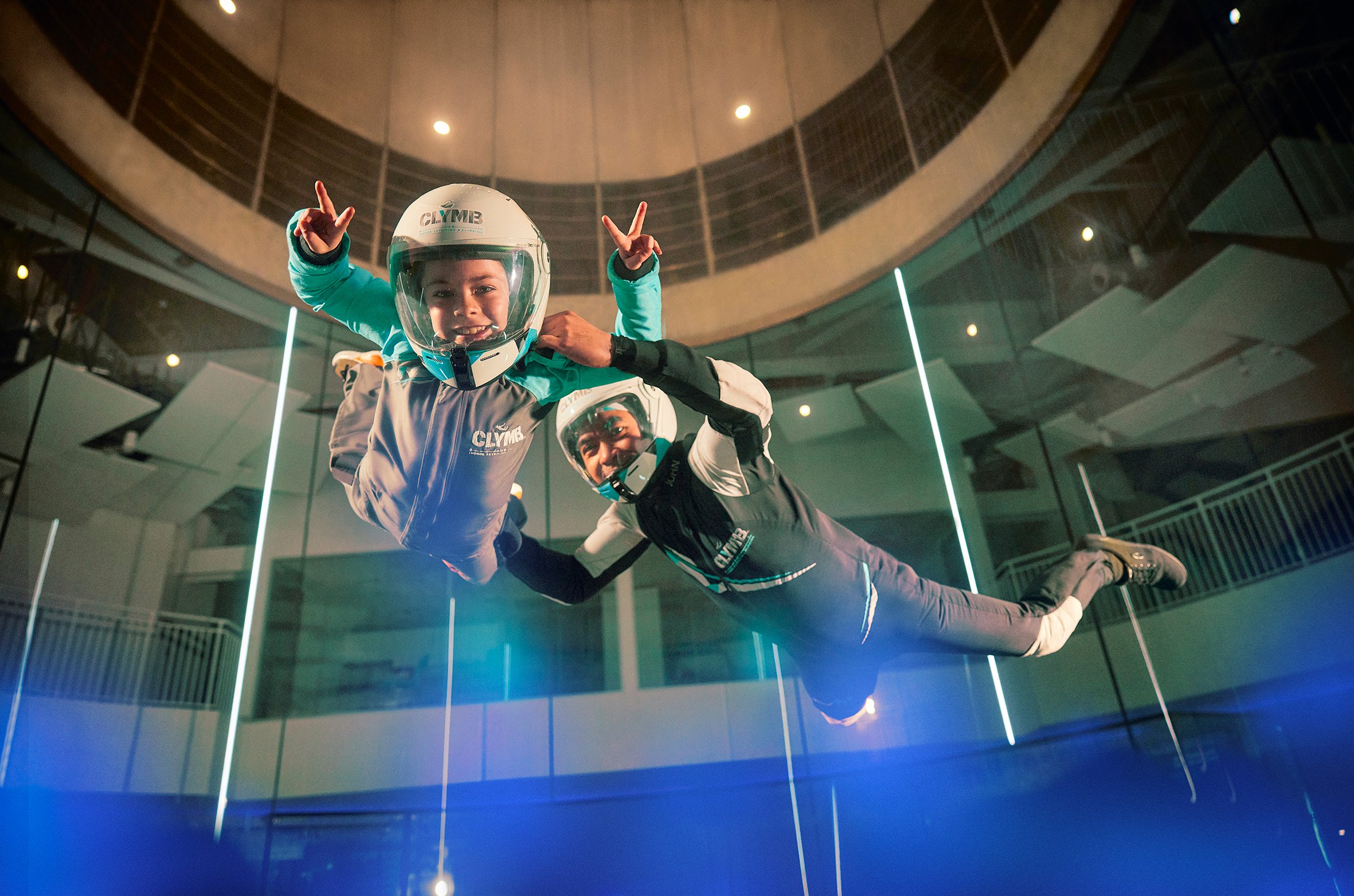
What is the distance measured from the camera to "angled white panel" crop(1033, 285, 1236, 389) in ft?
11.9

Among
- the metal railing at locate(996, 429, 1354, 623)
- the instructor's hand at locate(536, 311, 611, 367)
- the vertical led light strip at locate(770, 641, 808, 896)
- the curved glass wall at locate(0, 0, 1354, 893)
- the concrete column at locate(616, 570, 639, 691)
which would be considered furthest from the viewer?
the concrete column at locate(616, 570, 639, 691)

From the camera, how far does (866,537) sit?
15.0 feet

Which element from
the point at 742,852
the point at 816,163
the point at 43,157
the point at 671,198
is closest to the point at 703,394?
the point at 742,852

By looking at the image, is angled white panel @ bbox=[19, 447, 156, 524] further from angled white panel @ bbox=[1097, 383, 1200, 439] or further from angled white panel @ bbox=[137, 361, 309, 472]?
angled white panel @ bbox=[1097, 383, 1200, 439]

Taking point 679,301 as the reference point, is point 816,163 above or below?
above

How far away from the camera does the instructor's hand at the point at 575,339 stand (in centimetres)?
115

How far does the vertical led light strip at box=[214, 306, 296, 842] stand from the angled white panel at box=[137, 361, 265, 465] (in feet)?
0.78

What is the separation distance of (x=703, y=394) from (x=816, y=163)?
3.15 metres

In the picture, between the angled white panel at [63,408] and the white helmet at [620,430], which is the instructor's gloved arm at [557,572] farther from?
the angled white panel at [63,408]

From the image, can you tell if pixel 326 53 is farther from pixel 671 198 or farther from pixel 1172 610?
pixel 1172 610

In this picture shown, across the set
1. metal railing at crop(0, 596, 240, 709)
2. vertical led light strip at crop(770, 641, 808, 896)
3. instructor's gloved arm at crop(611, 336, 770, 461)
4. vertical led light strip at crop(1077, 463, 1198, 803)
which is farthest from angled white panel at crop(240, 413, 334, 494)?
vertical led light strip at crop(1077, 463, 1198, 803)

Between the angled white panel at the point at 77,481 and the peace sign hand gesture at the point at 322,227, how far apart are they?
3165mm

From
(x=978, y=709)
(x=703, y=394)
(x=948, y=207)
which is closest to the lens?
(x=703, y=394)

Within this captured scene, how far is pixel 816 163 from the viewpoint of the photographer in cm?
397
